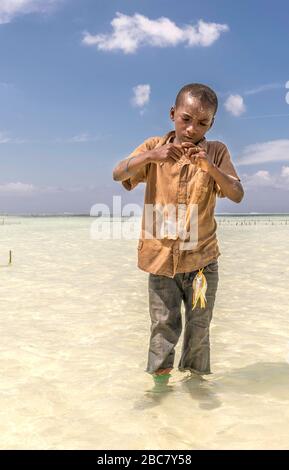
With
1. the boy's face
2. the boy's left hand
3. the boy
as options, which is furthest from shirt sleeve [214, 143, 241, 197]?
the boy's left hand

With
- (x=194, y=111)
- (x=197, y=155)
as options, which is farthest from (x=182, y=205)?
(x=194, y=111)

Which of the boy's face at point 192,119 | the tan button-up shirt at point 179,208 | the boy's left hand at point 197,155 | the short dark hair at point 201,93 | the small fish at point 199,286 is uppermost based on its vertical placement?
the short dark hair at point 201,93

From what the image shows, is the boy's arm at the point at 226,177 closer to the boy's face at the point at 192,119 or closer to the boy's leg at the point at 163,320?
the boy's face at the point at 192,119

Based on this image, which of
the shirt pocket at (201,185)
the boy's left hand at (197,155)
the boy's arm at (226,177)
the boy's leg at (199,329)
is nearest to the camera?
the boy's left hand at (197,155)

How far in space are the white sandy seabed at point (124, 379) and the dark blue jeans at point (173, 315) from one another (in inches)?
13.4

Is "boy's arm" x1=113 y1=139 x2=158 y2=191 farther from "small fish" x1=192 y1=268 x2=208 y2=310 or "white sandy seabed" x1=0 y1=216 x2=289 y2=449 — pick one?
"white sandy seabed" x1=0 y1=216 x2=289 y2=449

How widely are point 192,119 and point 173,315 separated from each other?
1.35 m

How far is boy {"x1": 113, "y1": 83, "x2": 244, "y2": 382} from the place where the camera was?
122 inches

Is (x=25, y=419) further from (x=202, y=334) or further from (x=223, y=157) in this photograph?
(x=223, y=157)

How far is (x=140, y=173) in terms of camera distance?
346 cm

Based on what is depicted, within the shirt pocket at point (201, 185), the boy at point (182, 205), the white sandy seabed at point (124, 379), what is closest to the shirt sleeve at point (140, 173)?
the boy at point (182, 205)

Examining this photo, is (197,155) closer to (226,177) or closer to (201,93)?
(226,177)

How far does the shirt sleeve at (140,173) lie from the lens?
3389 millimetres

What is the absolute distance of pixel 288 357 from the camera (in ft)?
15.3
